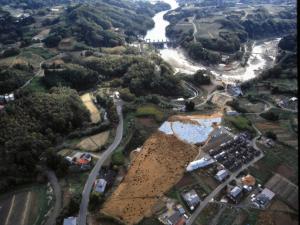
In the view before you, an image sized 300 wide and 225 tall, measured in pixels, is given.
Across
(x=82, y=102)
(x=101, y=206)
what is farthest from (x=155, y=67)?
(x=101, y=206)

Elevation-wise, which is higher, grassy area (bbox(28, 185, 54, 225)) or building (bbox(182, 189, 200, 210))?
building (bbox(182, 189, 200, 210))

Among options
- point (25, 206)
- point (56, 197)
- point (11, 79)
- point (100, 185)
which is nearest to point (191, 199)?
point (100, 185)

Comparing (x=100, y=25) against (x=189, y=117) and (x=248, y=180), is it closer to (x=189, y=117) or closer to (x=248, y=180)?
(x=189, y=117)

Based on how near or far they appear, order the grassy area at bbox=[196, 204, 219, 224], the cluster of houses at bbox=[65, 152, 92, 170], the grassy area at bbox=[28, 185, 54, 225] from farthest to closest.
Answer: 1. the cluster of houses at bbox=[65, 152, 92, 170]
2. the grassy area at bbox=[28, 185, 54, 225]
3. the grassy area at bbox=[196, 204, 219, 224]

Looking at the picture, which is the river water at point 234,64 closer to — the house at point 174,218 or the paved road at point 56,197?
the paved road at point 56,197

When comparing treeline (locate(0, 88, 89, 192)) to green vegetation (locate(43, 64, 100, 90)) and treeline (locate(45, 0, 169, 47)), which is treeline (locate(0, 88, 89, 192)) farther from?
treeline (locate(45, 0, 169, 47))

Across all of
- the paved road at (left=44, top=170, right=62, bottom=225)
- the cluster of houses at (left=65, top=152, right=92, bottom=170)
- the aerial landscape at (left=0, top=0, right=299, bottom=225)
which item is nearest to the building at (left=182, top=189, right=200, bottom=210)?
the aerial landscape at (left=0, top=0, right=299, bottom=225)

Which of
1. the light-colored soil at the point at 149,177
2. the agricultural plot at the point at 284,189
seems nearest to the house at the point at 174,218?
the light-colored soil at the point at 149,177
